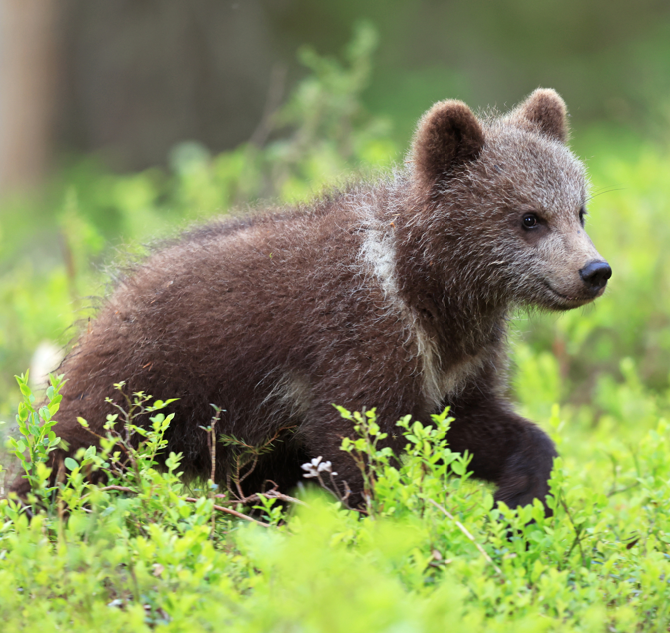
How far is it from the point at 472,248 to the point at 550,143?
82 cm

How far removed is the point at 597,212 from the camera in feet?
33.2

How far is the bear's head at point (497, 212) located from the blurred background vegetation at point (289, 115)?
8.71 ft

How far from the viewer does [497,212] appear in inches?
182

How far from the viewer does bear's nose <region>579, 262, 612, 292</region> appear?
14.4 ft

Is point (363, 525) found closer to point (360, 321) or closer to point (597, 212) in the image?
point (360, 321)

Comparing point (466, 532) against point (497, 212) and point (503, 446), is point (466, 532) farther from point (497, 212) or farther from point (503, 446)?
point (497, 212)

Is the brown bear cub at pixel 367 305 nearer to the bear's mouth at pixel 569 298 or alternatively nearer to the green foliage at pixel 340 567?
the bear's mouth at pixel 569 298

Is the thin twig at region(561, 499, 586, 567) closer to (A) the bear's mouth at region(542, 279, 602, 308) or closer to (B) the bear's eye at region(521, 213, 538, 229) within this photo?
(A) the bear's mouth at region(542, 279, 602, 308)

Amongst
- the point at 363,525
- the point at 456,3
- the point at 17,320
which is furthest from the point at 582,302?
the point at 456,3

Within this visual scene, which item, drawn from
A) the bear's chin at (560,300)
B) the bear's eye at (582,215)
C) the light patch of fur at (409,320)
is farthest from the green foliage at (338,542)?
the bear's eye at (582,215)

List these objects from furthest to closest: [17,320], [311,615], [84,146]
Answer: [84,146], [17,320], [311,615]

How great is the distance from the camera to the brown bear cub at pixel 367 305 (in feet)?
14.8

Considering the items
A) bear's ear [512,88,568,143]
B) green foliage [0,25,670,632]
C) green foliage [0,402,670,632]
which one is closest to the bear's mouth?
green foliage [0,25,670,632]

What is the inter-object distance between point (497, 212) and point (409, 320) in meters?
0.75
